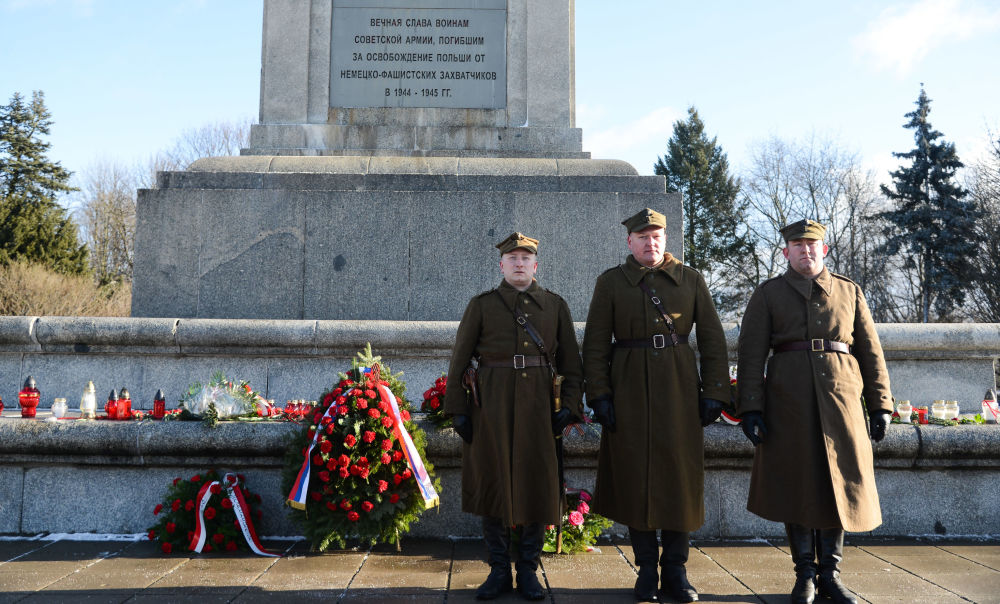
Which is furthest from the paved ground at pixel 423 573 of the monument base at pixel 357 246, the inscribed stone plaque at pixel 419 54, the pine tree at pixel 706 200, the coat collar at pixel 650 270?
the pine tree at pixel 706 200

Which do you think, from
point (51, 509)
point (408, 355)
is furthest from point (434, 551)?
point (51, 509)

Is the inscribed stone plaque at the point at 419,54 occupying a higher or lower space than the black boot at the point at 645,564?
higher

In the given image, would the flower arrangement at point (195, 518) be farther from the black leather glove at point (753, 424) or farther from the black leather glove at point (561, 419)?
the black leather glove at point (753, 424)

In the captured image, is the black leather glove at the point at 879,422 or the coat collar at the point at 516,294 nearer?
the black leather glove at the point at 879,422

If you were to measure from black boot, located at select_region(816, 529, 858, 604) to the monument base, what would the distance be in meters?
3.56

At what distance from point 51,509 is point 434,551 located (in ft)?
9.28

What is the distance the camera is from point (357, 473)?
15.1 ft

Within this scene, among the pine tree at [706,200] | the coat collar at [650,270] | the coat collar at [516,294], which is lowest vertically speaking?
the coat collar at [516,294]

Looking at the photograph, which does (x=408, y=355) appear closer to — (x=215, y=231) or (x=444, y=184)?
(x=444, y=184)

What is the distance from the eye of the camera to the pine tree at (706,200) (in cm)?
3812

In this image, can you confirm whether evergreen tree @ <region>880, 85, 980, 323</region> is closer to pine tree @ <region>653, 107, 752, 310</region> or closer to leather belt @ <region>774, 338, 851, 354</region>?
pine tree @ <region>653, 107, 752, 310</region>

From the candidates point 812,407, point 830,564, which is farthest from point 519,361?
point 830,564

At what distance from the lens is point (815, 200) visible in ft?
131

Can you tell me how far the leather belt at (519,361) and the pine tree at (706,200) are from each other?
33.6 meters
